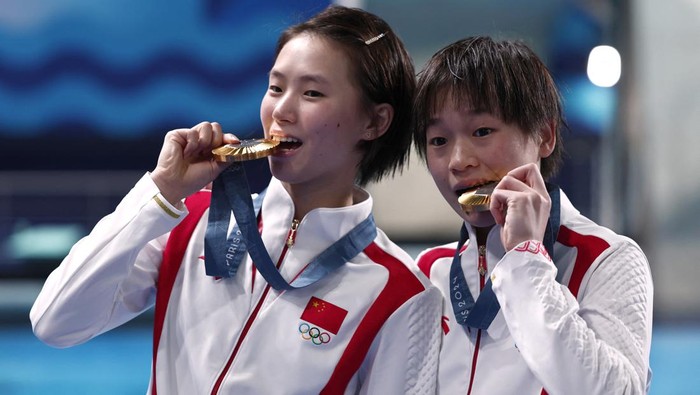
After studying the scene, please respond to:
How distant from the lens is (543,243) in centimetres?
203

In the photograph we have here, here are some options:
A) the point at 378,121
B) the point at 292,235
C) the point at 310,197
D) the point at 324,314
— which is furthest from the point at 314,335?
the point at 378,121

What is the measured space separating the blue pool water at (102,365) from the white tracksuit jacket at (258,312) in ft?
9.65

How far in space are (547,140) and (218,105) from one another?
585 centimetres

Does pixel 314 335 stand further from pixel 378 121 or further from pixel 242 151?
pixel 378 121

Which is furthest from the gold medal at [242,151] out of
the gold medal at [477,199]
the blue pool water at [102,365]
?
the blue pool water at [102,365]

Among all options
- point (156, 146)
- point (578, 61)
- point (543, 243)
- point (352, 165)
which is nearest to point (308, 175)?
point (352, 165)

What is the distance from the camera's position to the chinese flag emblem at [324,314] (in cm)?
215

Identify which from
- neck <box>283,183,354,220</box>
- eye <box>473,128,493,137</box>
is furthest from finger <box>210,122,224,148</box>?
eye <box>473,128,493,137</box>

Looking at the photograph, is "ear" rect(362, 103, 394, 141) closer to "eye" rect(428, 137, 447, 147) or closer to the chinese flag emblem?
"eye" rect(428, 137, 447, 147)

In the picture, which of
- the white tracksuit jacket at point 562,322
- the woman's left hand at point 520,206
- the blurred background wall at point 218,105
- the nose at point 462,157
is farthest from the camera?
the blurred background wall at point 218,105

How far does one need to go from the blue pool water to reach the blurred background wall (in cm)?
17

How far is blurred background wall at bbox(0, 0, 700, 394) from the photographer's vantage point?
784 cm

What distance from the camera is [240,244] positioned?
2232 mm

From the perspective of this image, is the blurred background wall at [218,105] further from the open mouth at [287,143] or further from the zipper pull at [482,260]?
the zipper pull at [482,260]
